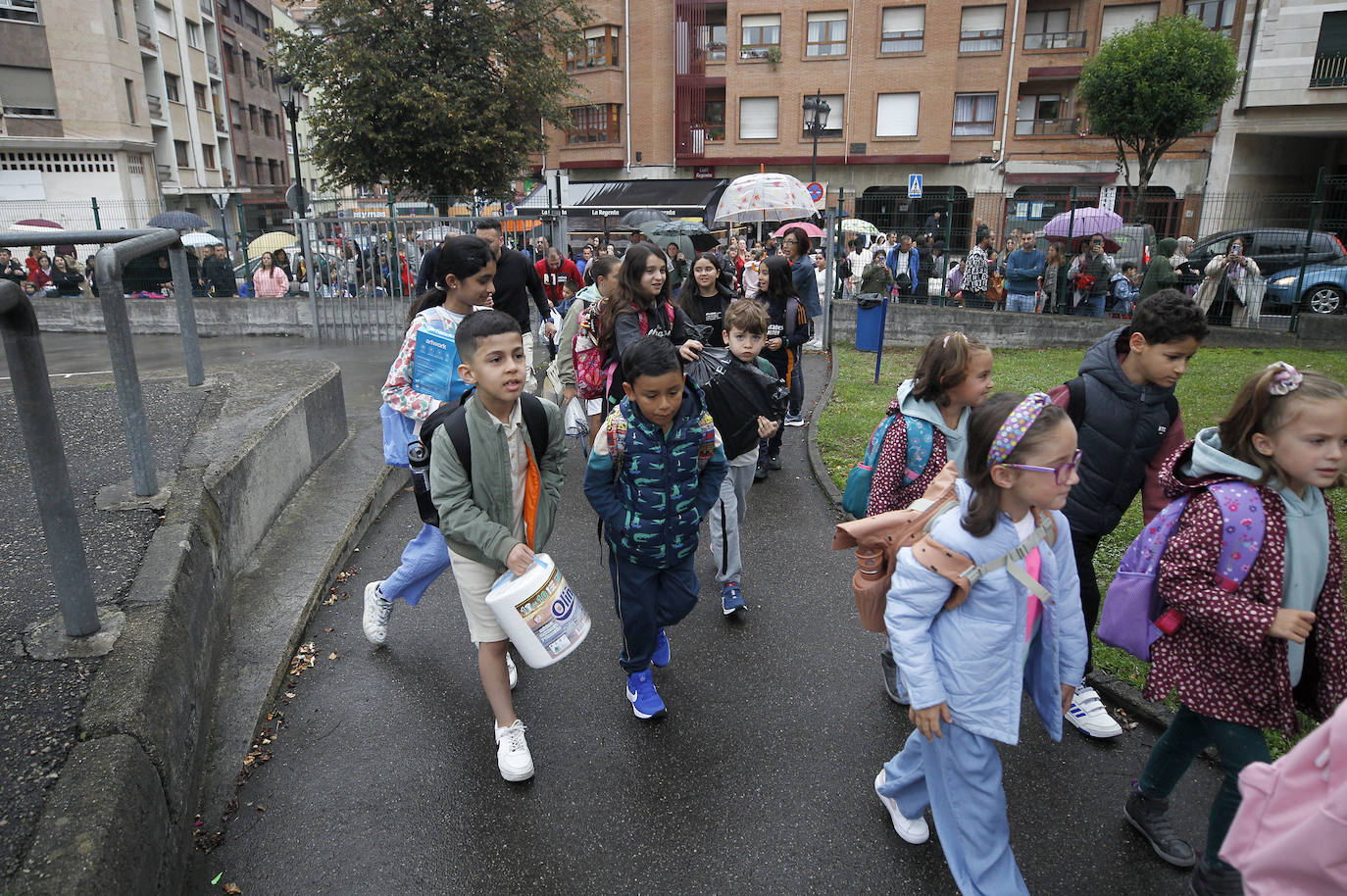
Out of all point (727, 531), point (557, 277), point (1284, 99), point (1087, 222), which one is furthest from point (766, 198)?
point (1284, 99)

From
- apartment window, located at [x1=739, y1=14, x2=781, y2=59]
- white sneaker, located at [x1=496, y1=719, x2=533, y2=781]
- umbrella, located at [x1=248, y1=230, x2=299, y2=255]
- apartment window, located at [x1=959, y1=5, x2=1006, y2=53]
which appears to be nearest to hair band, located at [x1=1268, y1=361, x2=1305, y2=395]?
white sneaker, located at [x1=496, y1=719, x2=533, y2=781]

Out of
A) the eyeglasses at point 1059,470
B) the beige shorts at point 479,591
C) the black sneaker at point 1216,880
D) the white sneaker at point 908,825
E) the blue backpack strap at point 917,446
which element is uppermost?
the eyeglasses at point 1059,470

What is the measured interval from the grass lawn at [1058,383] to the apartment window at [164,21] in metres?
37.6

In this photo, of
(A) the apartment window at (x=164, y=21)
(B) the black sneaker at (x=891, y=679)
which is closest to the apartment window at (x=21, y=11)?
(A) the apartment window at (x=164, y=21)

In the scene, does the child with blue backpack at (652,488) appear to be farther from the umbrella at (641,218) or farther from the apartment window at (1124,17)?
the apartment window at (1124,17)

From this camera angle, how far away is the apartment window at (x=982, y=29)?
33281mm

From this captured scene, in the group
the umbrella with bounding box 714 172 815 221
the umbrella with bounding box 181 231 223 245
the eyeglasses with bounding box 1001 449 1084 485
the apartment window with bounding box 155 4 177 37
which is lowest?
the eyeglasses with bounding box 1001 449 1084 485

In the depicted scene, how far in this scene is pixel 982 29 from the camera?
110 feet

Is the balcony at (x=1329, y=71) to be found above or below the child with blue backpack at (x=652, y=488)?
above

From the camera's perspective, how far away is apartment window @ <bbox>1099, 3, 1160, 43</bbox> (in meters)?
31.4

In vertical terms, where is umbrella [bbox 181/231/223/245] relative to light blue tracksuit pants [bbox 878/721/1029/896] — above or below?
above

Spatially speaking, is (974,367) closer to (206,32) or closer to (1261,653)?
(1261,653)

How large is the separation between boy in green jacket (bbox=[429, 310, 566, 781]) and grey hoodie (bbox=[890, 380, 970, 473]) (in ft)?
4.51

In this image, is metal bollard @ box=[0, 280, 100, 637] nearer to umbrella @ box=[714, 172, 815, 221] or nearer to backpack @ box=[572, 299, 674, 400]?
backpack @ box=[572, 299, 674, 400]
